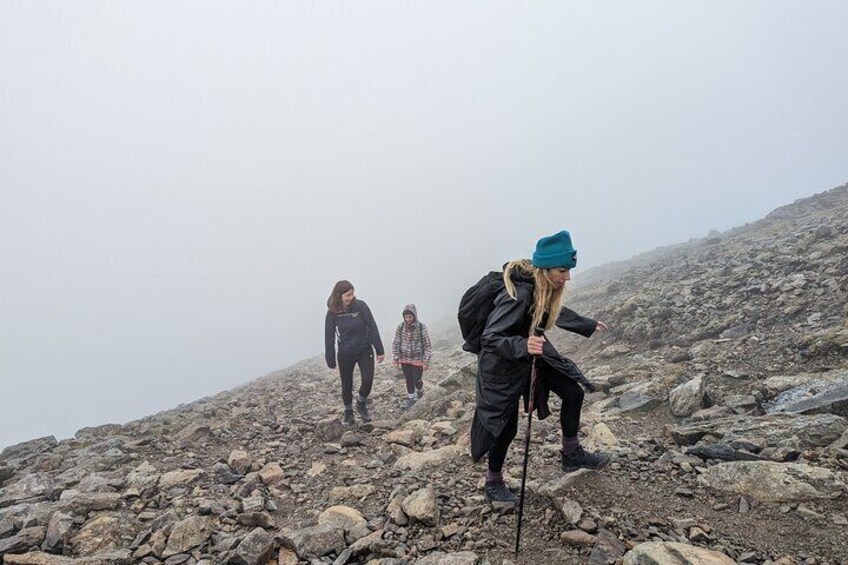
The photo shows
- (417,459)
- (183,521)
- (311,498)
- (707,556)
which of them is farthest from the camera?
(417,459)

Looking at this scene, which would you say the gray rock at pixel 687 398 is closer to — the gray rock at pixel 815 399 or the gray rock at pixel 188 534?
the gray rock at pixel 815 399

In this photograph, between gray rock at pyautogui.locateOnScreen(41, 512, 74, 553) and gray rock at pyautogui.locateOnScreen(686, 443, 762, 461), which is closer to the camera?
gray rock at pyautogui.locateOnScreen(41, 512, 74, 553)

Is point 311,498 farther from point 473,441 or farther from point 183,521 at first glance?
point 473,441

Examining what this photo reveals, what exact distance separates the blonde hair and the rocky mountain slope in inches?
82.1

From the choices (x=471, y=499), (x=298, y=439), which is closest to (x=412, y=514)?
(x=471, y=499)

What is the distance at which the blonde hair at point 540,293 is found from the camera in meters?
4.64

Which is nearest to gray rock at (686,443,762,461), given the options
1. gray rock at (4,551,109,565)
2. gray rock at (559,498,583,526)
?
gray rock at (559,498,583,526)

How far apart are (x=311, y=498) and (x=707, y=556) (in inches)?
200

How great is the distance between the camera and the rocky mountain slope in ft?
15.1

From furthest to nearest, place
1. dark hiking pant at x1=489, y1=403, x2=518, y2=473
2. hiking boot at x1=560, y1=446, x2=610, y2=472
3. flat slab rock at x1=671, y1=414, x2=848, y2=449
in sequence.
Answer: flat slab rock at x1=671, y1=414, x2=848, y2=449 → hiking boot at x1=560, y1=446, x2=610, y2=472 → dark hiking pant at x1=489, y1=403, x2=518, y2=473

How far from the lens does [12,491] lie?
675 centimetres

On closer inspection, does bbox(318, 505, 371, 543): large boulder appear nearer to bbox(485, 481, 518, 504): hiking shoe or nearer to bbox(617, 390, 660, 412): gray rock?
bbox(485, 481, 518, 504): hiking shoe

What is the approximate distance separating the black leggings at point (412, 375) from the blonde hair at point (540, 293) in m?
7.44

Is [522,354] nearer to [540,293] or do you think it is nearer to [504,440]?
[540,293]
